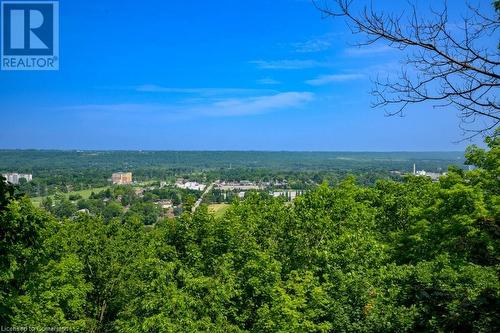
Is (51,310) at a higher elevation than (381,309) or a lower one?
lower

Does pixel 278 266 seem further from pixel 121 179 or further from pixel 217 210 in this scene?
pixel 121 179

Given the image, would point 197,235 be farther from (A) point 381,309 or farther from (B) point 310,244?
(A) point 381,309

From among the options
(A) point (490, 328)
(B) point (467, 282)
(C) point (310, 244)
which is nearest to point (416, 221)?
(C) point (310, 244)

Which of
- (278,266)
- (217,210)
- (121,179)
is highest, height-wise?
(278,266)

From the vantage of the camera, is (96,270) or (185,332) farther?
(96,270)

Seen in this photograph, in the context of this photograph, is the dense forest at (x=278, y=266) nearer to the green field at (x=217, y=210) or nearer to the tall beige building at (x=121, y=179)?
the green field at (x=217, y=210)

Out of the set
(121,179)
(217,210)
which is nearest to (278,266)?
(217,210)

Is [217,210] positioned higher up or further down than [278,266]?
further down

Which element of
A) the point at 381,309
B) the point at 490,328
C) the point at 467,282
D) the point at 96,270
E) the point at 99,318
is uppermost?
the point at 490,328

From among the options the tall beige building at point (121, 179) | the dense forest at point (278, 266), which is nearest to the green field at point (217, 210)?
the dense forest at point (278, 266)
